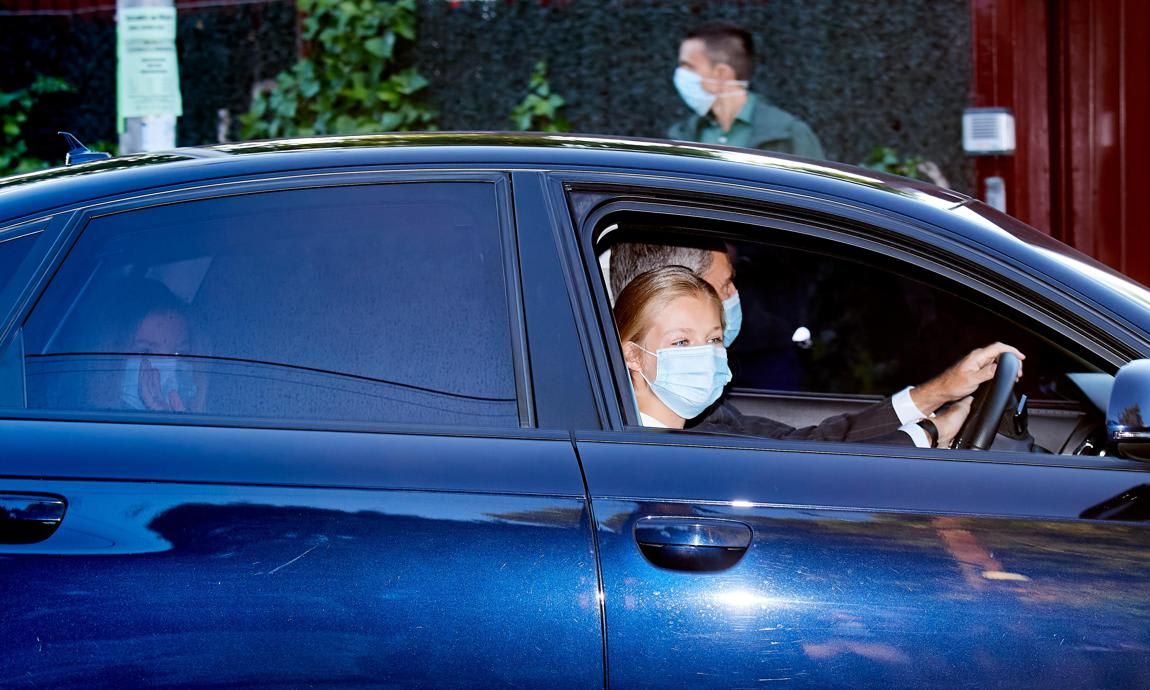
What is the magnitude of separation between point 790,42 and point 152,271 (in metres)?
4.99

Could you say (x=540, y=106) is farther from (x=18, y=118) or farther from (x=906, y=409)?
(x=906, y=409)

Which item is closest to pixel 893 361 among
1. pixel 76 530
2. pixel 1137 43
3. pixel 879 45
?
pixel 879 45

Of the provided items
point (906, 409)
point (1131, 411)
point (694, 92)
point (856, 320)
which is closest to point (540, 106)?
point (694, 92)

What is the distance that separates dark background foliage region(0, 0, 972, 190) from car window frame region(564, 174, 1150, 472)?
4486 mm

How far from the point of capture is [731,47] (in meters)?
5.91

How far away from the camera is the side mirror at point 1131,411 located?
219 centimetres

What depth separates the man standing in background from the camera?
5.80m

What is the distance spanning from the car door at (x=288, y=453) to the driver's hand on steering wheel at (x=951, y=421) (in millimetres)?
1134

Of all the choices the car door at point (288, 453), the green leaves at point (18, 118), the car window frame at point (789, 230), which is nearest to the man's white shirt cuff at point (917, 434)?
the car window frame at point (789, 230)

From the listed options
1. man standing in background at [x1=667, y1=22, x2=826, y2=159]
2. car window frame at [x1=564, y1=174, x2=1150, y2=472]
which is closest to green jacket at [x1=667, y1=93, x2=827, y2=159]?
man standing in background at [x1=667, y1=22, x2=826, y2=159]

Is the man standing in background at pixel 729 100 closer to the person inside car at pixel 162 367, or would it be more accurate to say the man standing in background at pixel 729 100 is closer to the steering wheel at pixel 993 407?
the steering wheel at pixel 993 407

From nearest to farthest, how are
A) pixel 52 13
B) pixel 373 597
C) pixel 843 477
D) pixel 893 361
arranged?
pixel 373 597, pixel 843 477, pixel 893 361, pixel 52 13

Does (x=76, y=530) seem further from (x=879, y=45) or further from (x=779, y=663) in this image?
(x=879, y=45)

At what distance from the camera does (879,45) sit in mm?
6820
